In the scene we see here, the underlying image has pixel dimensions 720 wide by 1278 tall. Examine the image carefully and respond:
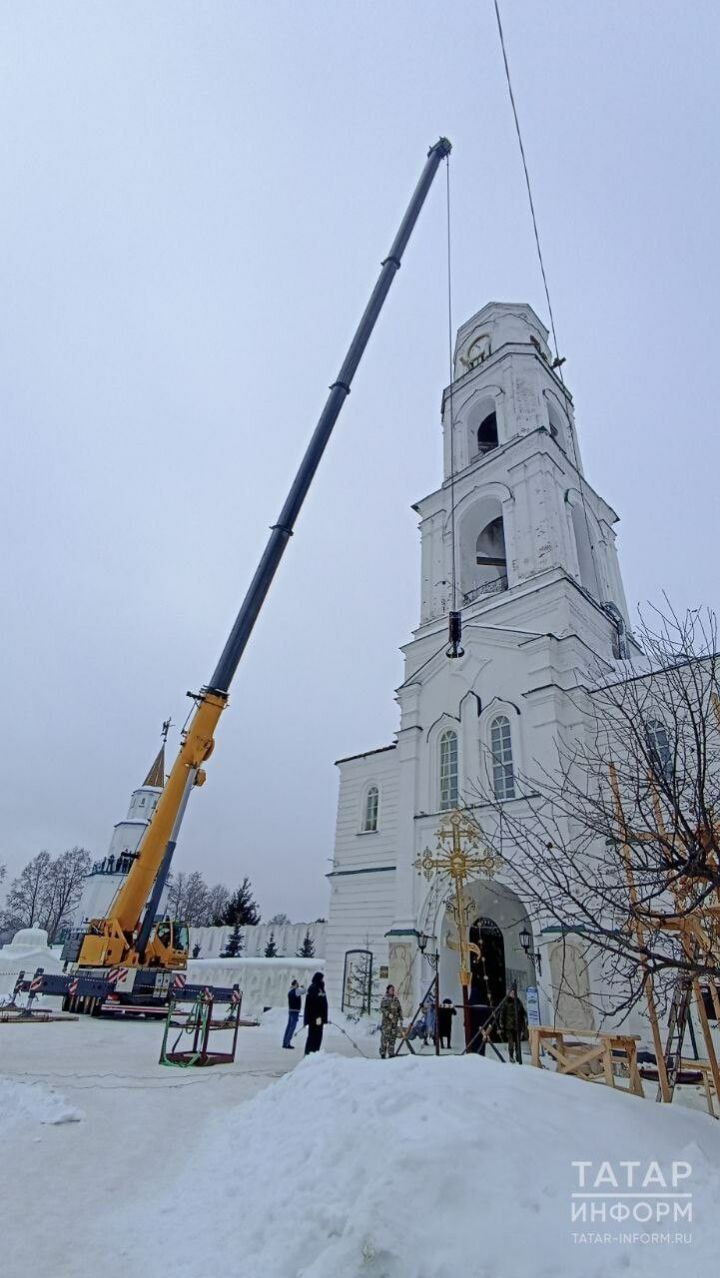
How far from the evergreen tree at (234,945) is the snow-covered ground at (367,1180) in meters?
34.5

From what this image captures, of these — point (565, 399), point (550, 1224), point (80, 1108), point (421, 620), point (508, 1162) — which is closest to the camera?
point (550, 1224)

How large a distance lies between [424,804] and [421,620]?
294 inches

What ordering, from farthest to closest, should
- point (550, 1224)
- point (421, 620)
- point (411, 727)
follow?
point (421, 620)
point (411, 727)
point (550, 1224)

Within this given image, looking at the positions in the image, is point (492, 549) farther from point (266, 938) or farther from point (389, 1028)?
point (266, 938)

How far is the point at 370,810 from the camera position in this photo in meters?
21.7

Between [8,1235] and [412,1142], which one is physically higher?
[412,1142]

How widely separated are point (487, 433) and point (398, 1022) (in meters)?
25.5

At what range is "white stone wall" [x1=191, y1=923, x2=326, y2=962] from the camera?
38.9 m

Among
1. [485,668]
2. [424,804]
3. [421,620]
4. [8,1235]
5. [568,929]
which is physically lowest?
[8,1235]

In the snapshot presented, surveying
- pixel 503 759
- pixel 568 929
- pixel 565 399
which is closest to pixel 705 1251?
pixel 568 929

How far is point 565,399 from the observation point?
28734 millimetres

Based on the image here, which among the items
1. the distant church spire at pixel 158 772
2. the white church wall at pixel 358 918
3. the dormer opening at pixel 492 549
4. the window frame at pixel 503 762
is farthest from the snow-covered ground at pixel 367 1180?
the distant church spire at pixel 158 772

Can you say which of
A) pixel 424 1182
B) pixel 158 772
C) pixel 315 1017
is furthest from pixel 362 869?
pixel 158 772

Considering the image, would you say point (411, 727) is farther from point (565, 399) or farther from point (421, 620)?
point (565, 399)
